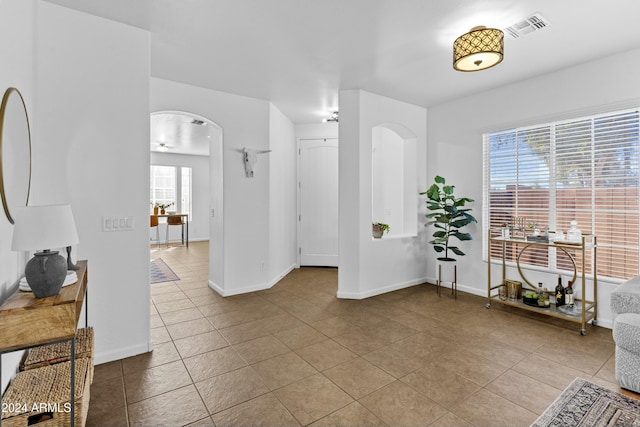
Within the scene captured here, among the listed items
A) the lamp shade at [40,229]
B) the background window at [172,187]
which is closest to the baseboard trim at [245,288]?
the lamp shade at [40,229]

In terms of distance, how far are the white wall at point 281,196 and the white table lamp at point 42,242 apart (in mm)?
3083

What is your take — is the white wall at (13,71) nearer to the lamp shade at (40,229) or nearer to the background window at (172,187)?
the lamp shade at (40,229)

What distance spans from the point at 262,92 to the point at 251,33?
145 cm

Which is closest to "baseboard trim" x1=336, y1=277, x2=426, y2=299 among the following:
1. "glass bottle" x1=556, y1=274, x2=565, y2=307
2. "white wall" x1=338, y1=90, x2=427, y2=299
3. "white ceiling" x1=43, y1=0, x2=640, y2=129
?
"white wall" x1=338, y1=90, x2=427, y2=299

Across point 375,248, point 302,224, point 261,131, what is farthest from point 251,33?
point 302,224

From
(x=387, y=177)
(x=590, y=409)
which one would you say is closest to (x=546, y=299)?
(x=590, y=409)

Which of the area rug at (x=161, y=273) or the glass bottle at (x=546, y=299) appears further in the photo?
the area rug at (x=161, y=273)

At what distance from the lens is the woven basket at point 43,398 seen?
4.52ft

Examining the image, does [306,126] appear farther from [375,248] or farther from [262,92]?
[375,248]

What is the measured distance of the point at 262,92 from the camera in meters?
4.21

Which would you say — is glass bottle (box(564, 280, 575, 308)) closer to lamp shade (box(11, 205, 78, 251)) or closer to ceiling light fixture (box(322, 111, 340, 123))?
ceiling light fixture (box(322, 111, 340, 123))

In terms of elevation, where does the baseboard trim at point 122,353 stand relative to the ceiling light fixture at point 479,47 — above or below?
below

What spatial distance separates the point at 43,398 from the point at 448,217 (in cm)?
422

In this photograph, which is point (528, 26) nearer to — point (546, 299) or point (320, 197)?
point (546, 299)
